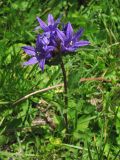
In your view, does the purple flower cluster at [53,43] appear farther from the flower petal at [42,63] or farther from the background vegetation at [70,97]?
the background vegetation at [70,97]

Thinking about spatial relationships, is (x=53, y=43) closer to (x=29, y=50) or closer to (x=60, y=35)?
(x=60, y=35)

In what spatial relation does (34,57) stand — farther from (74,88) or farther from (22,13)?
(22,13)

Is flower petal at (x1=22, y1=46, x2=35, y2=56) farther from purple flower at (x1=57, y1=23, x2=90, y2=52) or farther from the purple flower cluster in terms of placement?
purple flower at (x1=57, y1=23, x2=90, y2=52)

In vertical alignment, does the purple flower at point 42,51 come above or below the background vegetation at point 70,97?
above

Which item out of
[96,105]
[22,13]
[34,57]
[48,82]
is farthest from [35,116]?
[22,13]

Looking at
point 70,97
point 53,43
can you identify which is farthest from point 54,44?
point 70,97

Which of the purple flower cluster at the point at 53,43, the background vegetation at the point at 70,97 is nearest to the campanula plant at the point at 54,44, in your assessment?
the purple flower cluster at the point at 53,43

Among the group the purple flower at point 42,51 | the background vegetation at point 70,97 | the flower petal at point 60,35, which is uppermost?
the flower petal at point 60,35

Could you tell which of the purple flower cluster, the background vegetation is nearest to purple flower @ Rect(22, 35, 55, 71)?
the purple flower cluster

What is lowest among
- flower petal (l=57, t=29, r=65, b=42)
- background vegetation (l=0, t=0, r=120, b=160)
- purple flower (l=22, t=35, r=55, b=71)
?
background vegetation (l=0, t=0, r=120, b=160)
